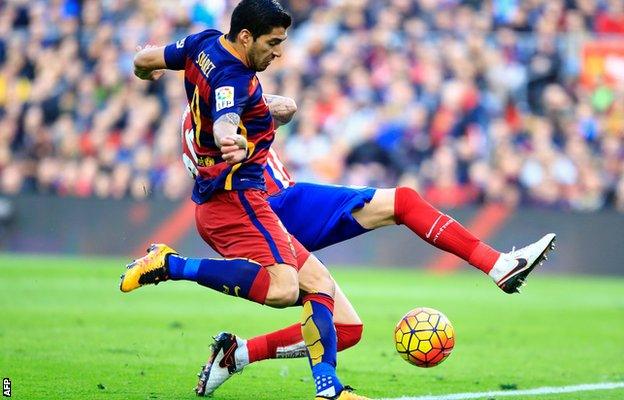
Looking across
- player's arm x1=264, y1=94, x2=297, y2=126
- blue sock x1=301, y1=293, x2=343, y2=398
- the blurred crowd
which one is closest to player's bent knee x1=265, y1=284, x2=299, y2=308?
blue sock x1=301, y1=293, x2=343, y2=398

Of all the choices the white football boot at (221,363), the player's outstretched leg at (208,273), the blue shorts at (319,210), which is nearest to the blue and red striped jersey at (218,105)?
the blue shorts at (319,210)

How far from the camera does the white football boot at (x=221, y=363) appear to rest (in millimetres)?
7875

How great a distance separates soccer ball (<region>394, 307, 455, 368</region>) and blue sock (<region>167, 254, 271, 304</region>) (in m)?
1.24

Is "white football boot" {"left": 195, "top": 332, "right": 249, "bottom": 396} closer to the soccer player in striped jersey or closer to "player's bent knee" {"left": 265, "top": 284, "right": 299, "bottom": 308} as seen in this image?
the soccer player in striped jersey

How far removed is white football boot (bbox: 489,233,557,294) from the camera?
720 cm

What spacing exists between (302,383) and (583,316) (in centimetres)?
663

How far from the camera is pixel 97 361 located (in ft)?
30.0

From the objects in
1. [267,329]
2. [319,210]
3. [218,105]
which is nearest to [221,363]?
[319,210]

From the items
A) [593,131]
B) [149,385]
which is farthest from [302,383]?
[593,131]

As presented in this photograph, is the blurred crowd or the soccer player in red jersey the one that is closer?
the soccer player in red jersey

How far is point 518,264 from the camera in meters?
7.20

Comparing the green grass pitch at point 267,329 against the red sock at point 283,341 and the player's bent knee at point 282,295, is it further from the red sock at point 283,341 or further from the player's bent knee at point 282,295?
the player's bent knee at point 282,295

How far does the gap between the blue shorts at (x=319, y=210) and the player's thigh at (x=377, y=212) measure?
31mm

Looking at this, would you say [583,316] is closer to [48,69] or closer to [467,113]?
[467,113]
